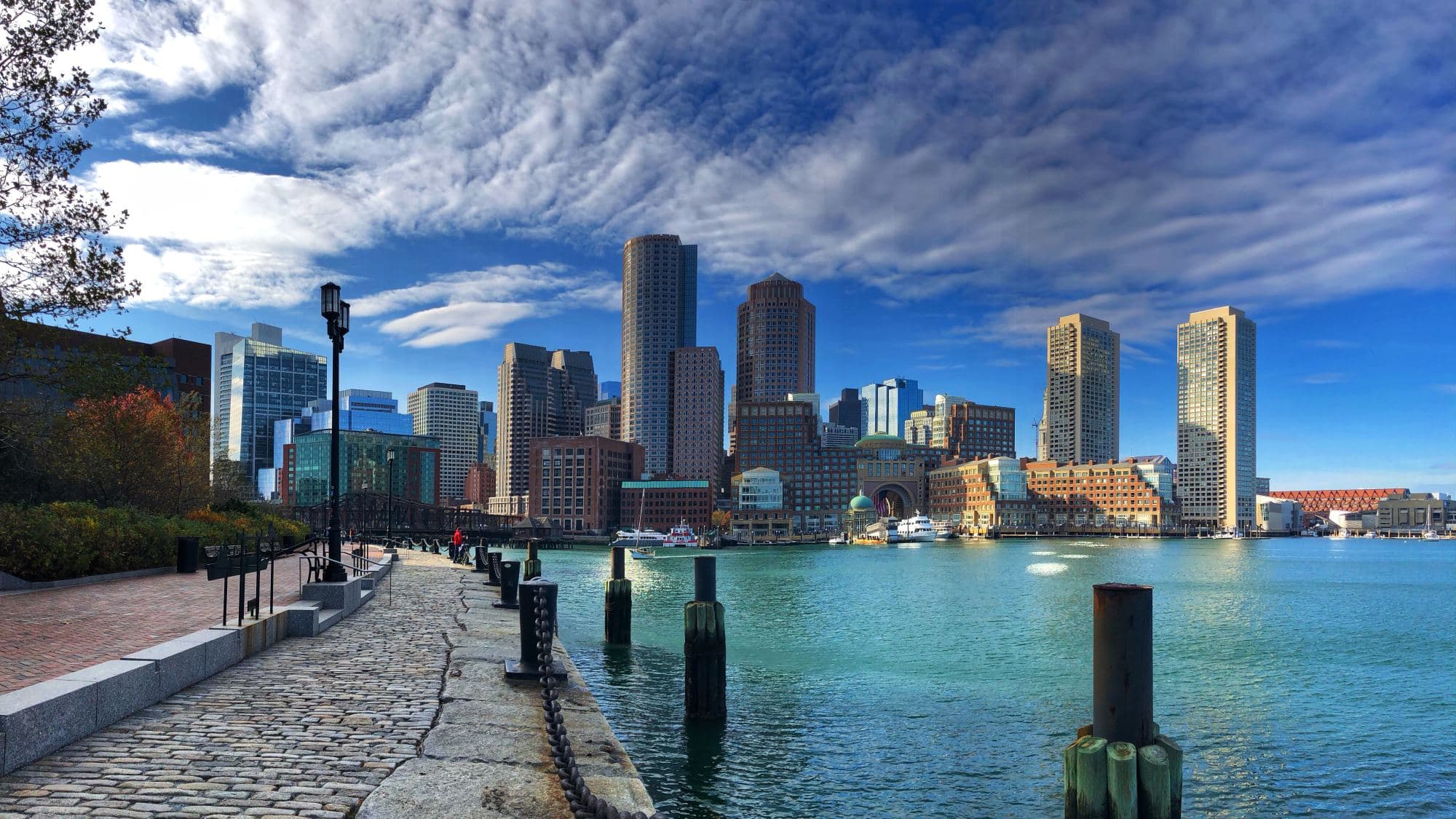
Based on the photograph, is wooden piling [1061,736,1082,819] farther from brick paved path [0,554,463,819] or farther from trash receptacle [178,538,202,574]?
trash receptacle [178,538,202,574]

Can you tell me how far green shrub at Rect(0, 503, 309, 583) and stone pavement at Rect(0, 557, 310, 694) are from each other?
2.69ft

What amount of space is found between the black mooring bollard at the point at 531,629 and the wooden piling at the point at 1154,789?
8.61 metres

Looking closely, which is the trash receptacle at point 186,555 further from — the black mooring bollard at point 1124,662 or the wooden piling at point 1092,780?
the black mooring bollard at point 1124,662

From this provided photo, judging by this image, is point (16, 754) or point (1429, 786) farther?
point (1429, 786)

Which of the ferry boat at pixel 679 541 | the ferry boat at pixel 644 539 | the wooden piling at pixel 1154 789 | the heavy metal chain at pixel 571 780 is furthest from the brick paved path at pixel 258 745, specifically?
the ferry boat at pixel 679 541

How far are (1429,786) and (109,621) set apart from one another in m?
25.3

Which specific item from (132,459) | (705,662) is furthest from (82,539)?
(132,459)

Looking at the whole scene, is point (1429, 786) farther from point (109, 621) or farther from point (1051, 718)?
point (109, 621)

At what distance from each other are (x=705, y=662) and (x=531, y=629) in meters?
6.12

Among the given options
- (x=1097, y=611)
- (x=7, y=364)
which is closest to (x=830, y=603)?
(x=7, y=364)

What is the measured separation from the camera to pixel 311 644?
16906 mm

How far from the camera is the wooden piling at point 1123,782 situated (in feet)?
30.1

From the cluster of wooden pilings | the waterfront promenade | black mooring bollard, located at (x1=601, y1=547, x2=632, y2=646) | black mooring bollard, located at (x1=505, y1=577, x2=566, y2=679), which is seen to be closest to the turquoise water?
black mooring bollard, located at (x1=601, y1=547, x2=632, y2=646)

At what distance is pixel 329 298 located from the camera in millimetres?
22250
